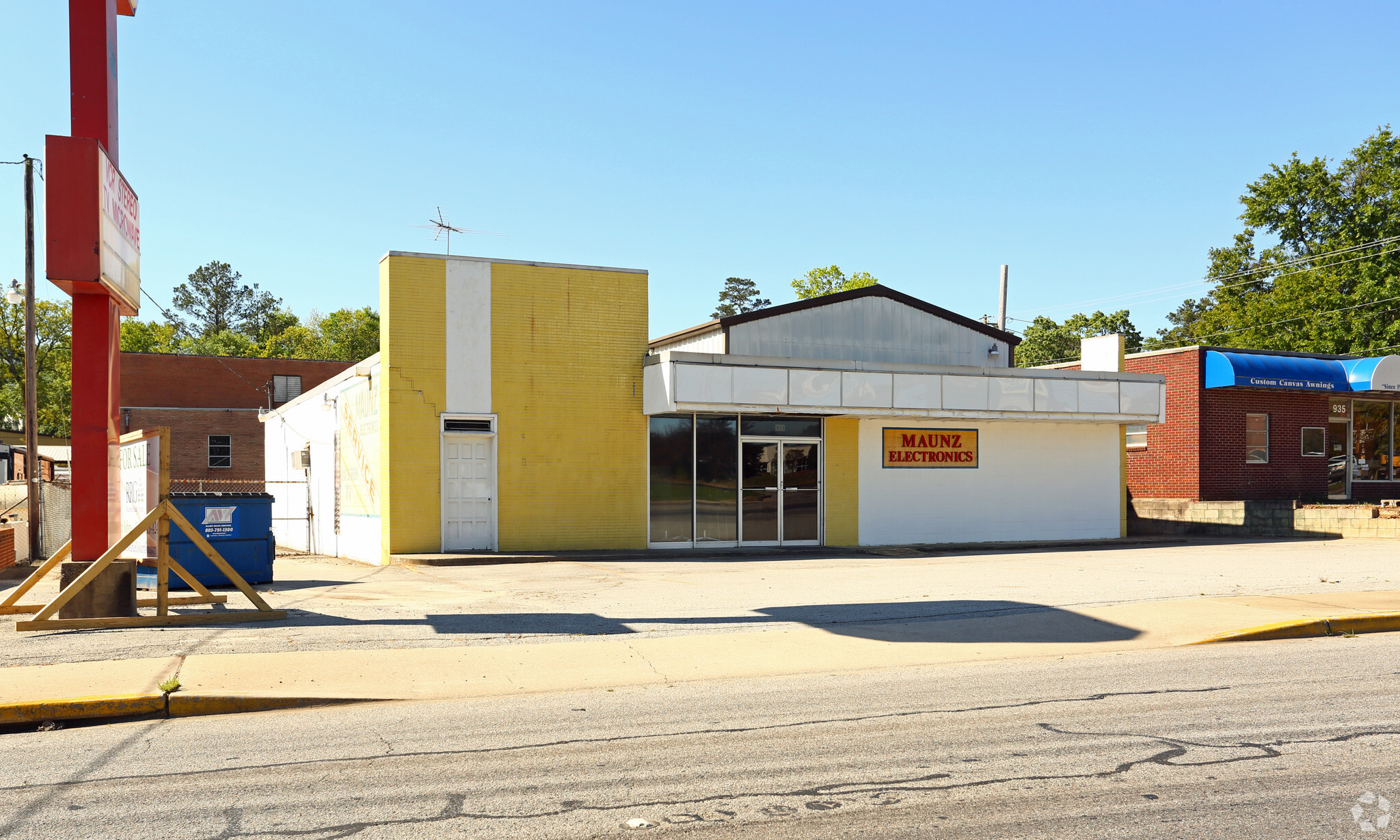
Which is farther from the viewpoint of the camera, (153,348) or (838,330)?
(153,348)

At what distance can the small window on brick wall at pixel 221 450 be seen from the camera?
50406 millimetres

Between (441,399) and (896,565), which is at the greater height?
(441,399)

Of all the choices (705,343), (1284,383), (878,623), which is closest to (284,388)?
(705,343)

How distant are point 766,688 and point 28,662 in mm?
6226

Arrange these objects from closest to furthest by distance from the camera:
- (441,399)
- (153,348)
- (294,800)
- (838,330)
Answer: (294,800), (441,399), (838,330), (153,348)

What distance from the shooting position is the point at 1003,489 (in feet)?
77.2

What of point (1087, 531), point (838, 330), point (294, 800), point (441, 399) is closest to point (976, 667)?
point (294, 800)

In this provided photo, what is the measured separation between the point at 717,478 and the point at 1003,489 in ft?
23.0

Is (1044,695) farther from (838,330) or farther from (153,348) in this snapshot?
(153,348)

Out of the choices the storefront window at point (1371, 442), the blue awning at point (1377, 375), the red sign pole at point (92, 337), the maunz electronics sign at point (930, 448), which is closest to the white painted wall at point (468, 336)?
the red sign pole at point (92, 337)

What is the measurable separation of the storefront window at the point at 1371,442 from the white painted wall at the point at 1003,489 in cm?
1056

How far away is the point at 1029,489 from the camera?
23.8 metres

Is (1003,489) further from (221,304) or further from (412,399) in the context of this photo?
(221,304)

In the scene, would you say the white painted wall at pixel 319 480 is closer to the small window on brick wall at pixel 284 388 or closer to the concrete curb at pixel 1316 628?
the concrete curb at pixel 1316 628
